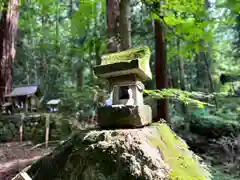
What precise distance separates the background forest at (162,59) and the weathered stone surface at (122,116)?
1135 millimetres

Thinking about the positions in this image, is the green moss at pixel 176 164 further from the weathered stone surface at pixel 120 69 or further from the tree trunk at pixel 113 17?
the tree trunk at pixel 113 17

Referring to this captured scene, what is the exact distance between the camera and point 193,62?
47.9 feet

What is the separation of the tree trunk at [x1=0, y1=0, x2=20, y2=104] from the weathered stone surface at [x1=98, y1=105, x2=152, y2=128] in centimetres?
776

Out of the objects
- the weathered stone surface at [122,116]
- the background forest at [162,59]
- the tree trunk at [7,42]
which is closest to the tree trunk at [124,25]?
the background forest at [162,59]

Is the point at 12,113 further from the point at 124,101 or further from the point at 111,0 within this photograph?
the point at 124,101

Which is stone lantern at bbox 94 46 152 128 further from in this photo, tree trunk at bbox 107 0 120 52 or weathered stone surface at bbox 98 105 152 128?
tree trunk at bbox 107 0 120 52

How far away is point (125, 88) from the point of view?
2.72 m

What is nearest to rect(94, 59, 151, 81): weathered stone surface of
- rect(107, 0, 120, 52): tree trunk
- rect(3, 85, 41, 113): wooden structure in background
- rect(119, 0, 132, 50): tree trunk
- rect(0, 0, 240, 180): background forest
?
rect(0, 0, 240, 180): background forest

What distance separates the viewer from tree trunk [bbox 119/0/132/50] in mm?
4258

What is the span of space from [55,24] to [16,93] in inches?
368

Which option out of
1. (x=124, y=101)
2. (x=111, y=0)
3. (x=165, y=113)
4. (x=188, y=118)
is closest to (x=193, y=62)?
(x=188, y=118)

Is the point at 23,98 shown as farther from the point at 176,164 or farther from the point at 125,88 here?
the point at 176,164

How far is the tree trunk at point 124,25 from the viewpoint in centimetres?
426

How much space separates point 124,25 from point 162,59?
6.22ft
